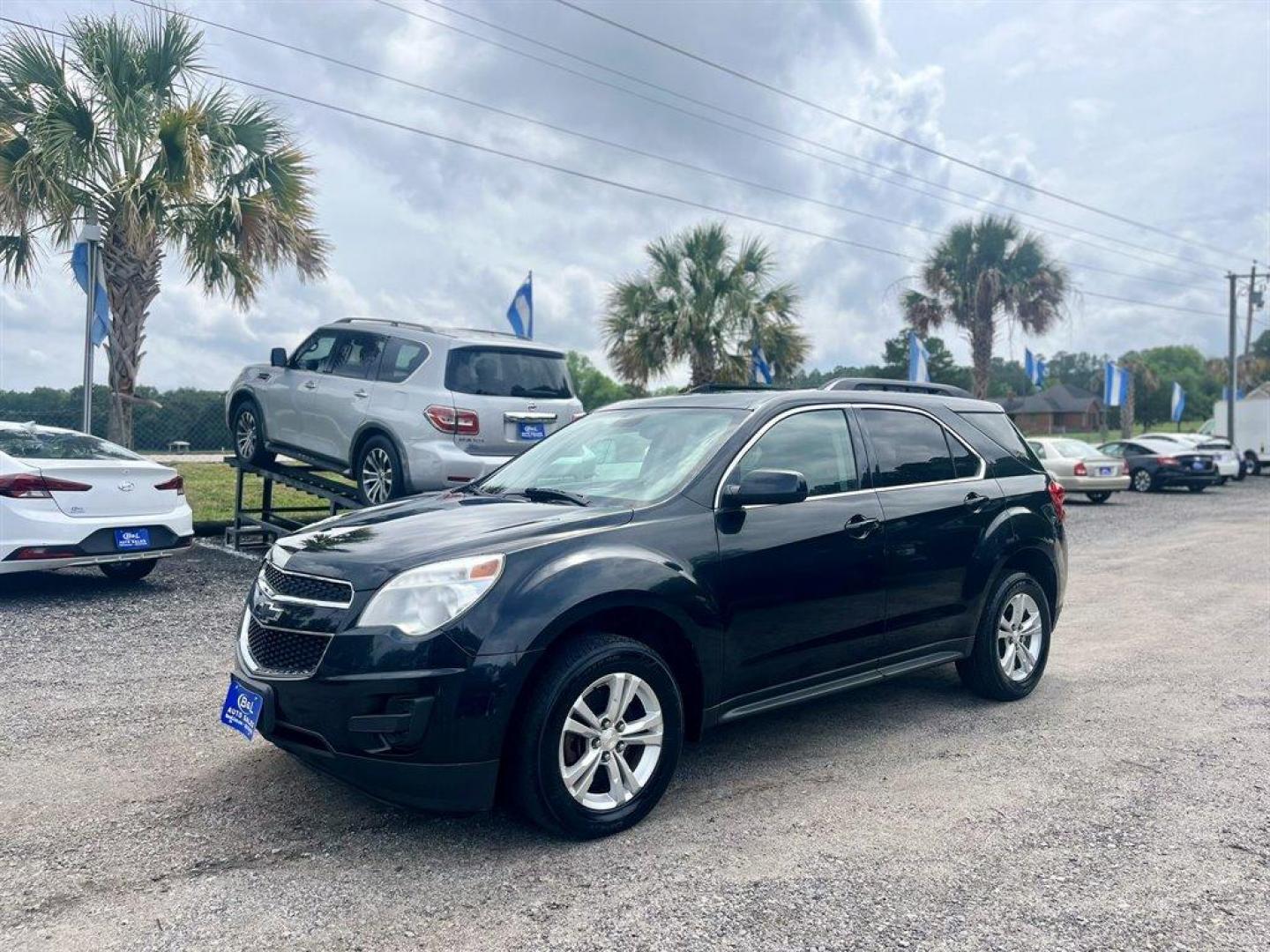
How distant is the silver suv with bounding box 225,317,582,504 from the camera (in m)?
8.57

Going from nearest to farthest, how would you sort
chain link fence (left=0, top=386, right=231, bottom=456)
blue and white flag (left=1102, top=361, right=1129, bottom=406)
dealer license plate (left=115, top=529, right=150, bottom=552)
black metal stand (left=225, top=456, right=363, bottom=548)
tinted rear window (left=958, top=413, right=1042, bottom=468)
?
tinted rear window (left=958, top=413, right=1042, bottom=468), dealer license plate (left=115, top=529, right=150, bottom=552), black metal stand (left=225, top=456, right=363, bottom=548), chain link fence (left=0, top=386, right=231, bottom=456), blue and white flag (left=1102, top=361, right=1129, bottom=406)

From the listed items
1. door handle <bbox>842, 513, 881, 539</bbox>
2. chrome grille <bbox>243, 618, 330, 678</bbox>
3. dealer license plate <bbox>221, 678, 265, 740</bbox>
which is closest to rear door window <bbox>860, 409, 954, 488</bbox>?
door handle <bbox>842, 513, 881, 539</bbox>

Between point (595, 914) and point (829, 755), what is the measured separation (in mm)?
Result: 1892

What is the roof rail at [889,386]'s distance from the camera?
563cm

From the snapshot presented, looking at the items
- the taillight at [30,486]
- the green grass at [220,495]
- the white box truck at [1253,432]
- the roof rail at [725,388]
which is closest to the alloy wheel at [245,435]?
the green grass at [220,495]

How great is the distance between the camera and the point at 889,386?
591 centimetres

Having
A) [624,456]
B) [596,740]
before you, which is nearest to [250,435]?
[624,456]

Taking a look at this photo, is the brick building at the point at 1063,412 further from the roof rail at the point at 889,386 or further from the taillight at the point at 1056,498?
the roof rail at the point at 889,386

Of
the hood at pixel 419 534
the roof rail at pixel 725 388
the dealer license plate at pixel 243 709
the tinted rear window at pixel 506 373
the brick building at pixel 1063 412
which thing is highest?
the brick building at pixel 1063 412

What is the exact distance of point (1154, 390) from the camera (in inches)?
2867

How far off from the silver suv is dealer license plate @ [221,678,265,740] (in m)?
4.44

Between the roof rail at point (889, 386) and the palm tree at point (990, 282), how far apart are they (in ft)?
83.1

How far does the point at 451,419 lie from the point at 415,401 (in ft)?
1.15

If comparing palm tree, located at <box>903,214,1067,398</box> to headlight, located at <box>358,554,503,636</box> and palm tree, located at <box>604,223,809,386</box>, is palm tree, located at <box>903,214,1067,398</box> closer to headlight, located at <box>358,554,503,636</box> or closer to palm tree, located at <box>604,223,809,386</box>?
palm tree, located at <box>604,223,809,386</box>
